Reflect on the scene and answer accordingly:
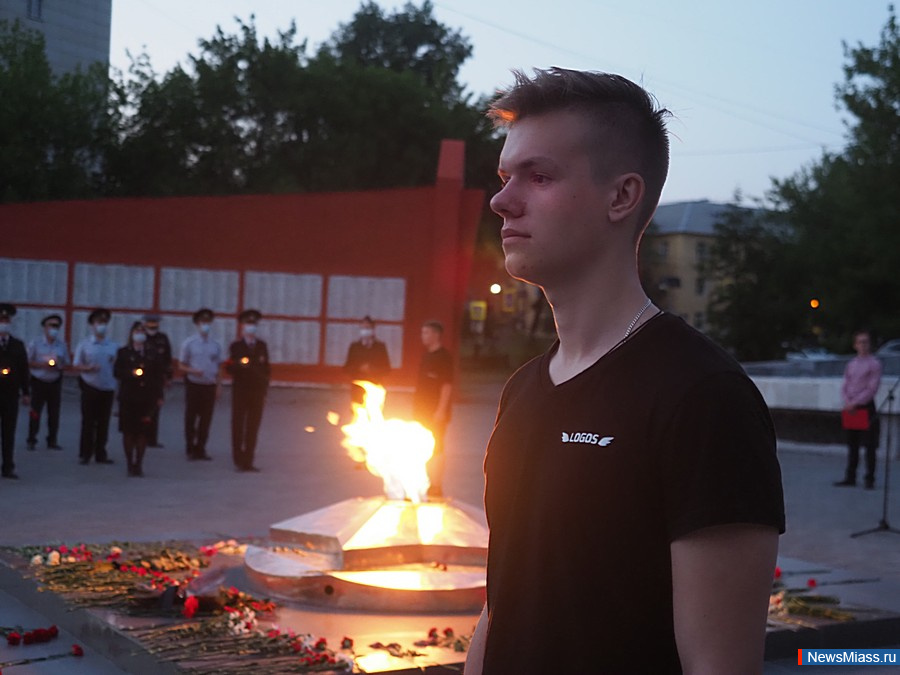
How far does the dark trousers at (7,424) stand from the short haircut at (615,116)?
12.4 metres

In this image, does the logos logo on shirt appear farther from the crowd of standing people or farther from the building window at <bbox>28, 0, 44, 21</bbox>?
the building window at <bbox>28, 0, 44, 21</bbox>

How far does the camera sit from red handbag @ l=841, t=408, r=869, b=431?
14.6 metres

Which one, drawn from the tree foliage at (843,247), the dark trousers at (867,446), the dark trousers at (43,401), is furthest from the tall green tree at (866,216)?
the dark trousers at (43,401)

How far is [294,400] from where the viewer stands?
26.0 meters

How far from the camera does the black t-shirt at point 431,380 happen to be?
480 inches

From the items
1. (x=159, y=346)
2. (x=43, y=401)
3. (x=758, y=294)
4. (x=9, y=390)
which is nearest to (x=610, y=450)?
(x=9, y=390)

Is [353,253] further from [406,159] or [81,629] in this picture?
[81,629]

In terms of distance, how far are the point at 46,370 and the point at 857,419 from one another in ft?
35.5

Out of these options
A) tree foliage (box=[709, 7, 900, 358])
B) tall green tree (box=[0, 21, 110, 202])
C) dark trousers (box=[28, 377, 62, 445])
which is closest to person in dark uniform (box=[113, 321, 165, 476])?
dark trousers (box=[28, 377, 62, 445])

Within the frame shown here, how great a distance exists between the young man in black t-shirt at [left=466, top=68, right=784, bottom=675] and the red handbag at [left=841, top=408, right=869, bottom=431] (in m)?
13.3

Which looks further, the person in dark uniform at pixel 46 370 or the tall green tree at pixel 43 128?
the tall green tree at pixel 43 128

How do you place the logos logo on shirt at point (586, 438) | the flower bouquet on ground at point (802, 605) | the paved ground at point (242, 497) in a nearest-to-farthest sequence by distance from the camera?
the logos logo on shirt at point (586, 438)
the flower bouquet on ground at point (802, 605)
the paved ground at point (242, 497)

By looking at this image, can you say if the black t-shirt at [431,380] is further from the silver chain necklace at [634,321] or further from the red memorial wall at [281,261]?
the red memorial wall at [281,261]

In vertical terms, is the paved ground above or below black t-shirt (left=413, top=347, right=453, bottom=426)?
below
